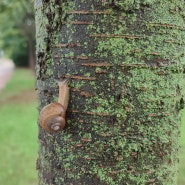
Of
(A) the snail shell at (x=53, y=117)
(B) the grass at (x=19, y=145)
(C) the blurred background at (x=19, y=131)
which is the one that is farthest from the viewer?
(C) the blurred background at (x=19, y=131)

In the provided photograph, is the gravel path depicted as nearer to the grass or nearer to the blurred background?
the blurred background

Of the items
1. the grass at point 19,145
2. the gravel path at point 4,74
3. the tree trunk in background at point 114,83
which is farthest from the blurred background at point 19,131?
the gravel path at point 4,74

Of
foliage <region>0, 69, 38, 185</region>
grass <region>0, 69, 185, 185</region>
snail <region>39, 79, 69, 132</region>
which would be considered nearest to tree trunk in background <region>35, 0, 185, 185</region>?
snail <region>39, 79, 69, 132</region>

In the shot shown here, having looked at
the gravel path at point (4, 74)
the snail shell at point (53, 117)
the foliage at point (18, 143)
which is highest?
the snail shell at point (53, 117)

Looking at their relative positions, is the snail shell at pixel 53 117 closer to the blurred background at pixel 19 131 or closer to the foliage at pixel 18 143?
the blurred background at pixel 19 131

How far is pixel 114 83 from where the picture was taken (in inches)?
45.4

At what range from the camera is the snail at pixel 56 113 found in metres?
1.12

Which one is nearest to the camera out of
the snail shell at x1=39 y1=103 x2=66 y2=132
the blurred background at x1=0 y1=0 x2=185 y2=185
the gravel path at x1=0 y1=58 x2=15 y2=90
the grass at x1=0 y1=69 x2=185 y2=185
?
the snail shell at x1=39 y1=103 x2=66 y2=132

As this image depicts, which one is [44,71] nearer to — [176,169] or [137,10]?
[137,10]

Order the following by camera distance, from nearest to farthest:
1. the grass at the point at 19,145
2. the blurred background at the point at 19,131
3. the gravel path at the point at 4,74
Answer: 1. the grass at the point at 19,145
2. the blurred background at the point at 19,131
3. the gravel path at the point at 4,74

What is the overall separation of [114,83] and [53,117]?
0.22m

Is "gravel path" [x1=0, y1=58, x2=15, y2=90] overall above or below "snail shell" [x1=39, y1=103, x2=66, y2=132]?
below

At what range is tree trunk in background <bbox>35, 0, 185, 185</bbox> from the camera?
115cm

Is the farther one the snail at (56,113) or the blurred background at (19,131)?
the blurred background at (19,131)
